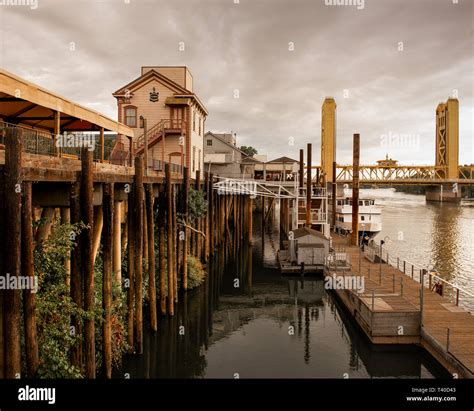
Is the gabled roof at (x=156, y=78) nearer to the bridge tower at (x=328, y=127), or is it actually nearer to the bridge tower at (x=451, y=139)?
the bridge tower at (x=328, y=127)

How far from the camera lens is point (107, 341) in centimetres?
1237

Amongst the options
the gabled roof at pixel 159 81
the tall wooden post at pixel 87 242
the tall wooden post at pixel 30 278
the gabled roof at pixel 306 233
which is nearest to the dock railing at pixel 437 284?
the gabled roof at pixel 306 233

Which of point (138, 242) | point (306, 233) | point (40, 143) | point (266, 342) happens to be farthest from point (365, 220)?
point (40, 143)

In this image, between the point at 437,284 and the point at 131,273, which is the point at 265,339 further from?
the point at 437,284

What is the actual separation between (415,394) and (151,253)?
10238 mm

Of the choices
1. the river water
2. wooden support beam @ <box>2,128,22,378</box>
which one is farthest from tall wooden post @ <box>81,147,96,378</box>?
the river water

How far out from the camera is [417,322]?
52.8 feet

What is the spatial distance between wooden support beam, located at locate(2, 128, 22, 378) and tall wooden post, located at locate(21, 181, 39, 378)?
0.24 m

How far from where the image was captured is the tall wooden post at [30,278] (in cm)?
840

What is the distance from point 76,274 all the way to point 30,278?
214 centimetres

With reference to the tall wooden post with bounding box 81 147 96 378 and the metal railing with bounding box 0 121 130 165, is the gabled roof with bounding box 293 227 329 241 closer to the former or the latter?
the metal railing with bounding box 0 121 130 165

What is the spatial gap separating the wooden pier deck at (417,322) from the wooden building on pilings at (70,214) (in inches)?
324

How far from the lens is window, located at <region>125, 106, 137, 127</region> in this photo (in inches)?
1465

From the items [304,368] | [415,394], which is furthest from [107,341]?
[415,394]
